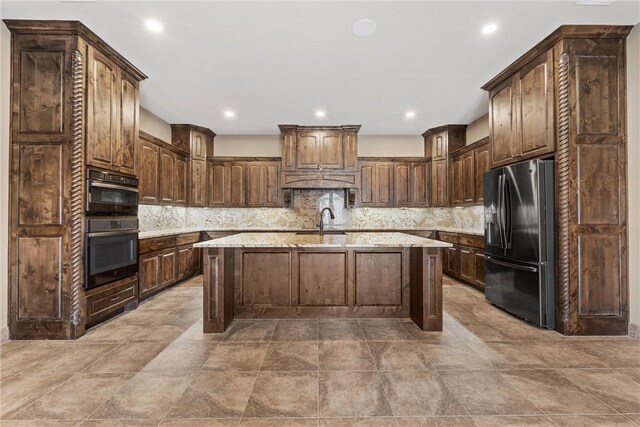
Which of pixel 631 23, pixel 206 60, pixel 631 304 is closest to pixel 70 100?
pixel 206 60

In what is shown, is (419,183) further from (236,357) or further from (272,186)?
(236,357)

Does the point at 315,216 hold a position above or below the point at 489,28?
below

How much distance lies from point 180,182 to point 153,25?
3.25 m

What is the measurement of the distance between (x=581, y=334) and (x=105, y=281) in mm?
4801

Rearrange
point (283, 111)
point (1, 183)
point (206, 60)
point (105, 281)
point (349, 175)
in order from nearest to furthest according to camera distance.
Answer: point (1, 183) < point (105, 281) < point (206, 60) < point (283, 111) < point (349, 175)

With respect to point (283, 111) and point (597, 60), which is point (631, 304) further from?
point (283, 111)

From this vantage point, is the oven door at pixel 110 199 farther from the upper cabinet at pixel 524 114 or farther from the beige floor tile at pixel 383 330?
the upper cabinet at pixel 524 114

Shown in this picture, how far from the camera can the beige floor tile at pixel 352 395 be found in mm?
1761

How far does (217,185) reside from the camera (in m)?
6.32

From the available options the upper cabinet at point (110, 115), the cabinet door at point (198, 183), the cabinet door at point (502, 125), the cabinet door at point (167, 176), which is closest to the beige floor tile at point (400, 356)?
the cabinet door at point (502, 125)

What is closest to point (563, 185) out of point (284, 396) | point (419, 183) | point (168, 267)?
point (284, 396)

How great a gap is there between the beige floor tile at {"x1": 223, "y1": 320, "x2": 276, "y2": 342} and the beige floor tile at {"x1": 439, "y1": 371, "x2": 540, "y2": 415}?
1.59m

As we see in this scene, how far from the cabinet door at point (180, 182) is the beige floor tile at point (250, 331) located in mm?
3281

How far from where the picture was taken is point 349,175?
5.96 metres
